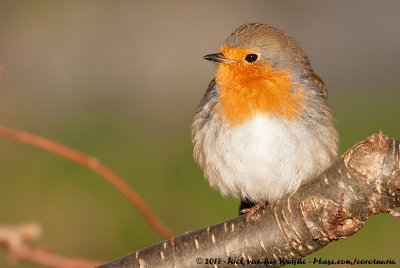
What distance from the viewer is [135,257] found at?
294cm

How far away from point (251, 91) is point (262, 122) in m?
0.25

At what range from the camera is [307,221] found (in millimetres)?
2855

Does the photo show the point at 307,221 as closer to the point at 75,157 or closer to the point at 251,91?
the point at 75,157

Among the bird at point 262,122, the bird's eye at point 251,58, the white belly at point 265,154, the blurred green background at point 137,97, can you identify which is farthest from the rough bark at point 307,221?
the blurred green background at point 137,97

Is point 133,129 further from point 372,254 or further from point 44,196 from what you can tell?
point 372,254

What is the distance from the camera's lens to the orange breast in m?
3.91

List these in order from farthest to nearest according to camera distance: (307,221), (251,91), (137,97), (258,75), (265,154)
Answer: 1. (137,97)
2. (258,75)
3. (251,91)
4. (265,154)
5. (307,221)

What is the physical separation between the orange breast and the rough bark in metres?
0.96

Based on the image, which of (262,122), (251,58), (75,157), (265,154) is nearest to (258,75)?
(251,58)

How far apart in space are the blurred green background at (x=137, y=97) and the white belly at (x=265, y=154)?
0.71m

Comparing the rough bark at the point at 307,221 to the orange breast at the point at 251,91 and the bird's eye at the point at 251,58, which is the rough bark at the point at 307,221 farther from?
the bird's eye at the point at 251,58

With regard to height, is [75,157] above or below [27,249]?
above

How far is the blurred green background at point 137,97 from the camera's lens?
5.80 meters

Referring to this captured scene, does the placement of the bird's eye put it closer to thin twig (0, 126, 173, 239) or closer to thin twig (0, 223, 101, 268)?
thin twig (0, 126, 173, 239)
